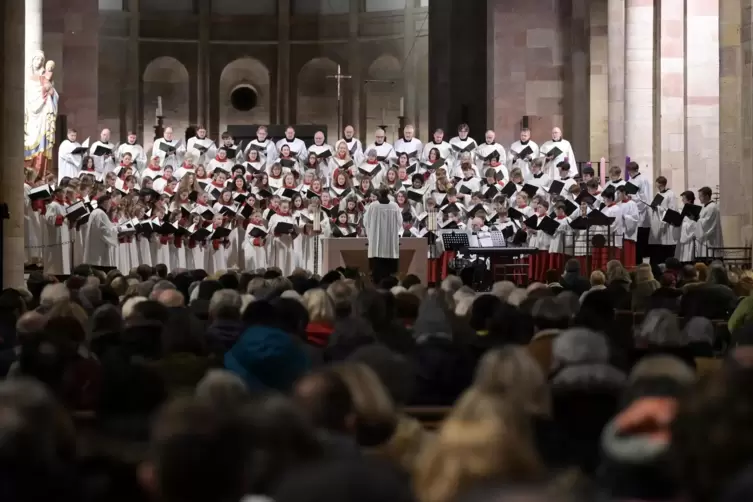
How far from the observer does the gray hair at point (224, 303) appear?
9359 mm

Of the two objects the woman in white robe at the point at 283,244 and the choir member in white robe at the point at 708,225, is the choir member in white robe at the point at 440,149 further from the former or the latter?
the choir member in white robe at the point at 708,225

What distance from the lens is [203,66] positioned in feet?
129

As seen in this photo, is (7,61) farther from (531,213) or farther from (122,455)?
(122,455)

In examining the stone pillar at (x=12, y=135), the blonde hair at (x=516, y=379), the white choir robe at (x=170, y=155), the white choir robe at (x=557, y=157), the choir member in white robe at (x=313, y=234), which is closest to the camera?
the blonde hair at (x=516, y=379)

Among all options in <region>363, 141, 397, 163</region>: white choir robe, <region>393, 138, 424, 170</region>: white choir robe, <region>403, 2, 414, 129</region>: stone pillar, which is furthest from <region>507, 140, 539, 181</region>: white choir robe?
<region>403, 2, 414, 129</region>: stone pillar

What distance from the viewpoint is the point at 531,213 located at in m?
23.5

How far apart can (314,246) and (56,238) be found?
416cm

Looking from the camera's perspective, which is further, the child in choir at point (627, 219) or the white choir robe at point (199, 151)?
the white choir robe at point (199, 151)

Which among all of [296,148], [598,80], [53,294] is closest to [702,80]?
[598,80]

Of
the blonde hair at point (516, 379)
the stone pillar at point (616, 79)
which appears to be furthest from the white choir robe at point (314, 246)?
the blonde hair at point (516, 379)

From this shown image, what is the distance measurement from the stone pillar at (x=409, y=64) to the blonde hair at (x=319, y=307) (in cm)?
2579

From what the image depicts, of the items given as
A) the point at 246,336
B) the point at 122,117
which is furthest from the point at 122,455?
the point at 122,117

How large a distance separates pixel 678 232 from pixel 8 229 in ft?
33.9

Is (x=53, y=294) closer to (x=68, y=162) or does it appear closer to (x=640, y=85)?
(x=68, y=162)
